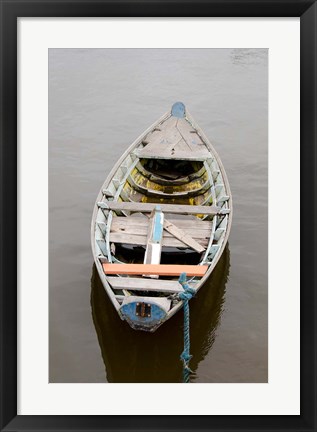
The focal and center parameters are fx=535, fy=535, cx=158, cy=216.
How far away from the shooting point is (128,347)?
795cm

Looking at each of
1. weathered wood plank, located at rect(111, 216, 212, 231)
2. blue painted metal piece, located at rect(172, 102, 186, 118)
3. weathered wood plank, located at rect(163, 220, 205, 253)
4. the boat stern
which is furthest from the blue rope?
blue painted metal piece, located at rect(172, 102, 186, 118)

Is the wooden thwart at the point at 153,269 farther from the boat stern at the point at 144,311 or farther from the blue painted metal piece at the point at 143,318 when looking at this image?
the blue painted metal piece at the point at 143,318

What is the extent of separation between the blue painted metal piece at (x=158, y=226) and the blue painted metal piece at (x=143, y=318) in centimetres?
184

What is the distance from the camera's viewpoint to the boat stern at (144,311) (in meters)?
6.79

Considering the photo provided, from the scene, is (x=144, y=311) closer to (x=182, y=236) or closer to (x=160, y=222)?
(x=182, y=236)

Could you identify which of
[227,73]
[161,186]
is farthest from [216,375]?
[227,73]

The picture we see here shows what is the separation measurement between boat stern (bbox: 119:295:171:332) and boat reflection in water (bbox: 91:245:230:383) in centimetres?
Answer: 99

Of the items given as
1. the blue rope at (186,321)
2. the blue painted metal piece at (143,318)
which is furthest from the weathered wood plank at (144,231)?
the blue painted metal piece at (143,318)

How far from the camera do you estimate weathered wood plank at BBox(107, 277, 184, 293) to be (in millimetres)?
7262

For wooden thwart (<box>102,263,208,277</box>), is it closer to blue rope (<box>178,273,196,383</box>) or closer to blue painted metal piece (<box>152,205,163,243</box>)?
blue rope (<box>178,273,196,383</box>)

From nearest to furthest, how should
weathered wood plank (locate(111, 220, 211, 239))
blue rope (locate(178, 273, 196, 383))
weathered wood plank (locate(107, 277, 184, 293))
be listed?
1. blue rope (locate(178, 273, 196, 383))
2. weathered wood plank (locate(107, 277, 184, 293))
3. weathered wood plank (locate(111, 220, 211, 239))

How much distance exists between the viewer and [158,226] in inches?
346
